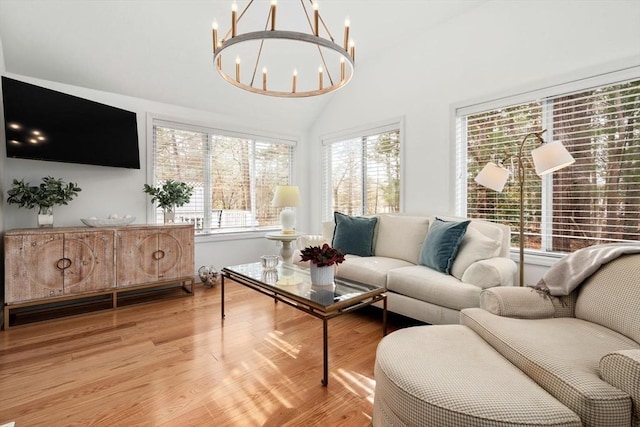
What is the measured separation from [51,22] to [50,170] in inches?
53.2

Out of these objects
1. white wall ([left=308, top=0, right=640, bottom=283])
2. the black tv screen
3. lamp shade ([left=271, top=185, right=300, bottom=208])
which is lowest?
lamp shade ([left=271, top=185, right=300, bottom=208])

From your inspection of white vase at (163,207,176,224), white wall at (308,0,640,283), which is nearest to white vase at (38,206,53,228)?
white vase at (163,207,176,224)

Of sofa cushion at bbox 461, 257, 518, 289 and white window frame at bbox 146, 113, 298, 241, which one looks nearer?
sofa cushion at bbox 461, 257, 518, 289

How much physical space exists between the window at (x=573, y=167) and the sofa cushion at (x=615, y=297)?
1102mm

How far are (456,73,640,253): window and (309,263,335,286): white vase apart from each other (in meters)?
1.88

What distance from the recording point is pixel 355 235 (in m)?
3.38

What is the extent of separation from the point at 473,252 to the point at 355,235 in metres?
1.25

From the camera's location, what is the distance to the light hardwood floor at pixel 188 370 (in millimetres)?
1546

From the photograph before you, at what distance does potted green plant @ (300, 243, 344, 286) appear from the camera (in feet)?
6.96

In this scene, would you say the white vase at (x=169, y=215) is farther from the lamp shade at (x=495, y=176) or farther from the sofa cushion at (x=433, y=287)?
the lamp shade at (x=495, y=176)

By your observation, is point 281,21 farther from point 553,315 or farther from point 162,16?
point 553,315

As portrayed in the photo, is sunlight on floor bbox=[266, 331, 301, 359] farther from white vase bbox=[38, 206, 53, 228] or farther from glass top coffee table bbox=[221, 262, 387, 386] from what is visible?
white vase bbox=[38, 206, 53, 228]

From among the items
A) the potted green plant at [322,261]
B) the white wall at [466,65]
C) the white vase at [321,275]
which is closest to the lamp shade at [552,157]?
the white wall at [466,65]

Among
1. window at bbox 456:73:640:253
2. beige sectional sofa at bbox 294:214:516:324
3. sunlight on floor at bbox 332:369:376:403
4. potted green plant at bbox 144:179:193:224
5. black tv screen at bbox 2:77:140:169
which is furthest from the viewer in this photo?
potted green plant at bbox 144:179:193:224
